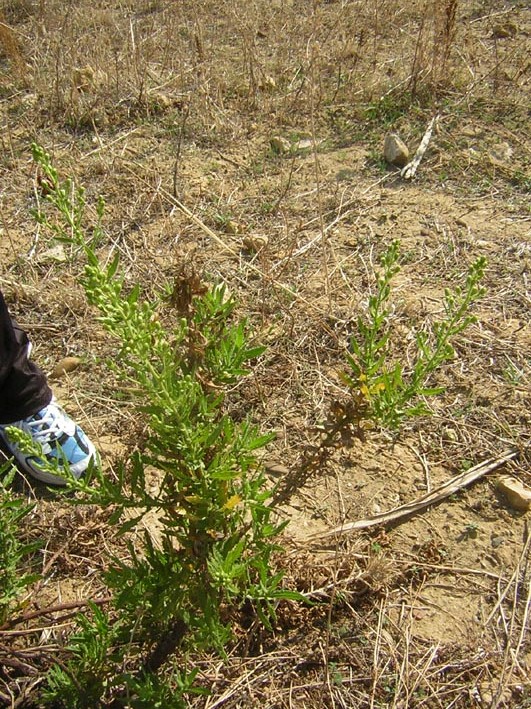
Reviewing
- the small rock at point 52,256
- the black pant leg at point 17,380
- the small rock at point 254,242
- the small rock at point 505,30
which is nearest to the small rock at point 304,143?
the small rock at point 254,242

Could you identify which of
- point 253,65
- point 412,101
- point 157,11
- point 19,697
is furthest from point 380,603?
point 157,11

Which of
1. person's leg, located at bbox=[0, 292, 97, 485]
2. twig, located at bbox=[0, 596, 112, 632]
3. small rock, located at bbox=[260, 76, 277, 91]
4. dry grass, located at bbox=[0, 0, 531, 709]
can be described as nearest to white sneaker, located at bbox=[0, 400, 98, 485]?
person's leg, located at bbox=[0, 292, 97, 485]

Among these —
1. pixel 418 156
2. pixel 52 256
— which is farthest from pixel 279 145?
pixel 52 256

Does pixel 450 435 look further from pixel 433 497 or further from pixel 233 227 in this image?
pixel 233 227

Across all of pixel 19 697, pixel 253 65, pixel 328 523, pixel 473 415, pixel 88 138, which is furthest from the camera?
pixel 253 65

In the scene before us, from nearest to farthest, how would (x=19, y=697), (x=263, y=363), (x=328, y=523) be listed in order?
(x=19, y=697) → (x=328, y=523) → (x=263, y=363)

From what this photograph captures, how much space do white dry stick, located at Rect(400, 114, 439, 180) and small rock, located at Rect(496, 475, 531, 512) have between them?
6.49 ft

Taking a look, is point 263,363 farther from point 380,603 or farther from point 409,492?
point 380,603

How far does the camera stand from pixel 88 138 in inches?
162

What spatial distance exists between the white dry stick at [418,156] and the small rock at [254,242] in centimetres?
96

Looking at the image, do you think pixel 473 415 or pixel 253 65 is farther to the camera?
pixel 253 65

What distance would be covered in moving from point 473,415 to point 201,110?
2844 mm

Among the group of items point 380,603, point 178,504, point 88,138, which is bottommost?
point 380,603

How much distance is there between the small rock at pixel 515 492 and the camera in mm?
2121
